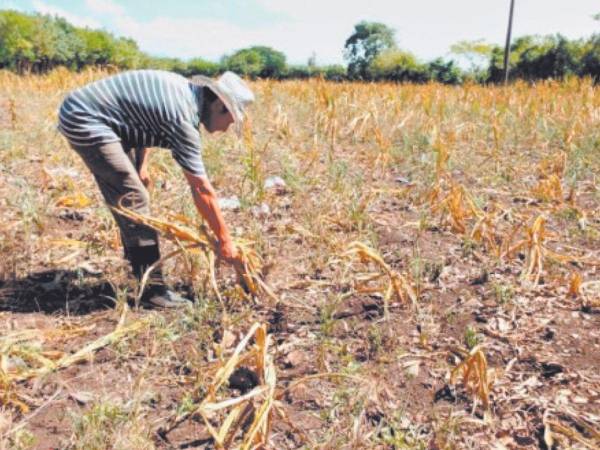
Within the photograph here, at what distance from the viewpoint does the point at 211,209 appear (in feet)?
7.02

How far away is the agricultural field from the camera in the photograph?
5.65ft

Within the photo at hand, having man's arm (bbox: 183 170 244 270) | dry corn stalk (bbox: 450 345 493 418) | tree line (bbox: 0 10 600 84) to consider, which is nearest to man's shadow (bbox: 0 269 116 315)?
man's arm (bbox: 183 170 244 270)

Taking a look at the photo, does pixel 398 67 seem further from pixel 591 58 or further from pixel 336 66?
pixel 591 58

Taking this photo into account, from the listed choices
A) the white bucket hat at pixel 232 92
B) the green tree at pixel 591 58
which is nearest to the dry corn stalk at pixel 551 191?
the white bucket hat at pixel 232 92

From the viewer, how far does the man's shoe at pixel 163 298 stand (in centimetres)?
243

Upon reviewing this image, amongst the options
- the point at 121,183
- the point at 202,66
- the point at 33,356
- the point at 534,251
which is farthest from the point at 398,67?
the point at 33,356

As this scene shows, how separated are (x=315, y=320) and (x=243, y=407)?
73 cm

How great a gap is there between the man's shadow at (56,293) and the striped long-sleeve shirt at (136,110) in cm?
66

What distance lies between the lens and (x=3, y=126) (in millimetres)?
5488

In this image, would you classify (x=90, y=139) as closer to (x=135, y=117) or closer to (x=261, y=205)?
(x=135, y=117)

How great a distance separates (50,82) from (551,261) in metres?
7.72

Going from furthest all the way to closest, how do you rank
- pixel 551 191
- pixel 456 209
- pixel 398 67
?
pixel 398 67 < pixel 551 191 < pixel 456 209

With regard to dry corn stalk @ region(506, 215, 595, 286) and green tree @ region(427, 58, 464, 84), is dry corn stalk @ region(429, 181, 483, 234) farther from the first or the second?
green tree @ region(427, 58, 464, 84)

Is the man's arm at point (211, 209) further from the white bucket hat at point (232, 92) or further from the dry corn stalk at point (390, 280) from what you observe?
the dry corn stalk at point (390, 280)
